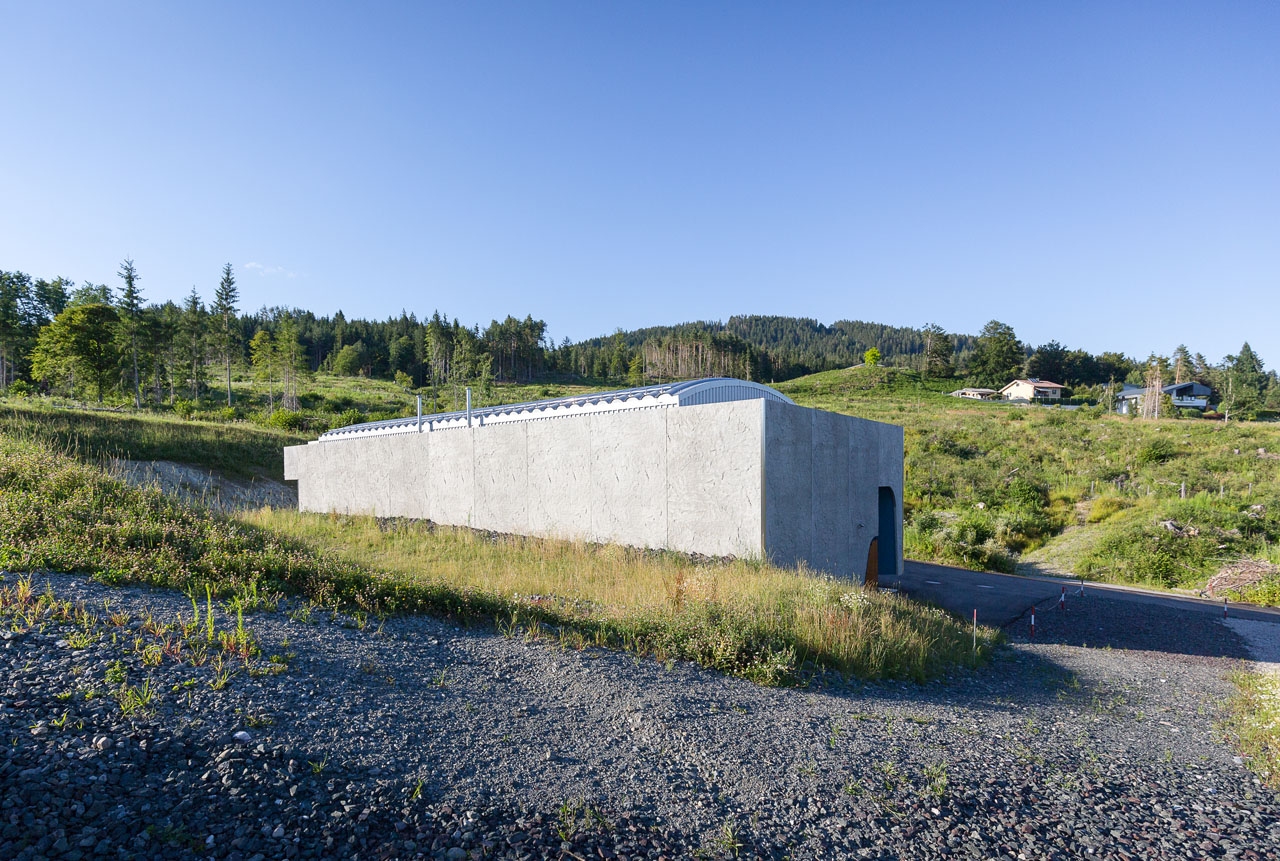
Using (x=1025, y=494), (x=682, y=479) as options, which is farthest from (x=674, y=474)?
(x=1025, y=494)

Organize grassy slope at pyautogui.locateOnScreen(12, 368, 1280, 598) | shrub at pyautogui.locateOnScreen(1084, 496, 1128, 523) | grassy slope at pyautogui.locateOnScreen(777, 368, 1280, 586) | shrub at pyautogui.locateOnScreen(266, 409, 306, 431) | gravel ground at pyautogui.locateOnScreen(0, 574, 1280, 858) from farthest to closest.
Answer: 1. shrub at pyautogui.locateOnScreen(266, 409, 306, 431)
2. shrub at pyautogui.locateOnScreen(1084, 496, 1128, 523)
3. grassy slope at pyautogui.locateOnScreen(12, 368, 1280, 598)
4. grassy slope at pyautogui.locateOnScreen(777, 368, 1280, 586)
5. gravel ground at pyautogui.locateOnScreen(0, 574, 1280, 858)

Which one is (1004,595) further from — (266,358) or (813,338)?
(813,338)

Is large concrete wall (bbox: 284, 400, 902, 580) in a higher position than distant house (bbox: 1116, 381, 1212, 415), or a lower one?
lower

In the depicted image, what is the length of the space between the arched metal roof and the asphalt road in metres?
4.87

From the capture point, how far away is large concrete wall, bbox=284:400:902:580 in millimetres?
8625

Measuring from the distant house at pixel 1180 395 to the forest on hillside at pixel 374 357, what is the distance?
161cm

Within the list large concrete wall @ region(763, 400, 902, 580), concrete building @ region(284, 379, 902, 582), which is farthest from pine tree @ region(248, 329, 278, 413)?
large concrete wall @ region(763, 400, 902, 580)

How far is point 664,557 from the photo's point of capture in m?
8.48

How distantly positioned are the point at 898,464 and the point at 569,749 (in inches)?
450

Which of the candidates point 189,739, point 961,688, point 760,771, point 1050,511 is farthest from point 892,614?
point 1050,511

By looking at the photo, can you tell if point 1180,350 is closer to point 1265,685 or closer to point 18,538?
point 1265,685

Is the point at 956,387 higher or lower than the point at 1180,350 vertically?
lower

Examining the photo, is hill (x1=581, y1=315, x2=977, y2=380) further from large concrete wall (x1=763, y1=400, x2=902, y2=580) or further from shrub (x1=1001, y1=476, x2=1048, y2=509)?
large concrete wall (x1=763, y1=400, x2=902, y2=580)

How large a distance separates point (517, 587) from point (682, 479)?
3.26 m
